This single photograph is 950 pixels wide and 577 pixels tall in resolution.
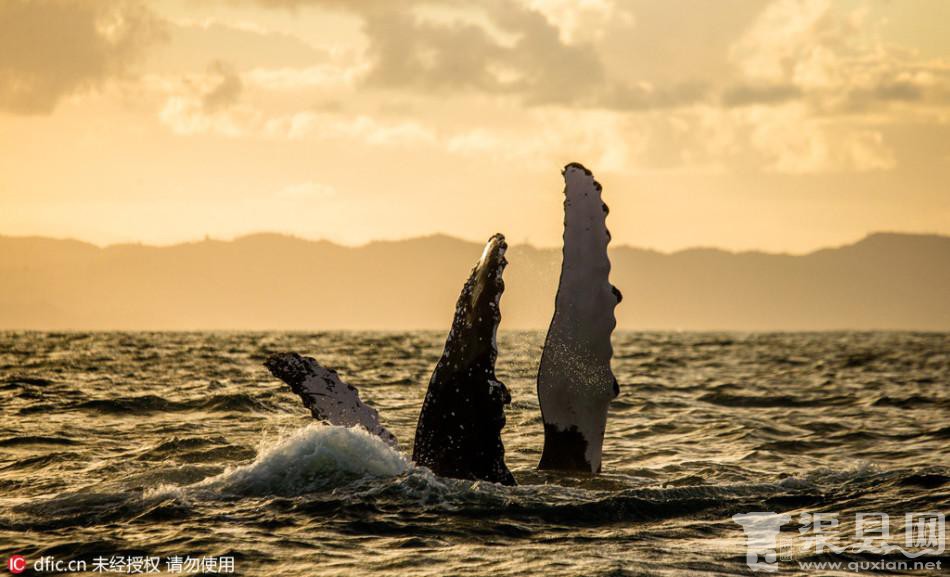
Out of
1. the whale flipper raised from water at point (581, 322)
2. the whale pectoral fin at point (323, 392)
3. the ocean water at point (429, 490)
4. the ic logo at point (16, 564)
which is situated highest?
the whale flipper raised from water at point (581, 322)

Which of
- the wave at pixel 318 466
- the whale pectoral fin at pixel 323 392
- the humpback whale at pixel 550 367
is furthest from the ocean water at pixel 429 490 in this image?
the humpback whale at pixel 550 367

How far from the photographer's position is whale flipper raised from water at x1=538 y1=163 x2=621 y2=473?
27.6 ft

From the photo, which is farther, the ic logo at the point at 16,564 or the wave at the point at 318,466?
the wave at the point at 318,466

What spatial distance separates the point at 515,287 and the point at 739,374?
2030 cm

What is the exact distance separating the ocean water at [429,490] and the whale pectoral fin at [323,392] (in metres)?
0.14

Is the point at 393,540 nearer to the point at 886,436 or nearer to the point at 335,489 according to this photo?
the point at 335,489

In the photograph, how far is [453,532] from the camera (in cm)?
802

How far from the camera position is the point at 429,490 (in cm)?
870

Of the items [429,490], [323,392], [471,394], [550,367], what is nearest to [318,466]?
[323,392]

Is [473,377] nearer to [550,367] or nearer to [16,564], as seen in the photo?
[550,367]

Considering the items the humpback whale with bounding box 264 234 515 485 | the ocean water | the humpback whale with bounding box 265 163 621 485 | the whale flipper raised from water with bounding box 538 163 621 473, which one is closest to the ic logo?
the ocean water

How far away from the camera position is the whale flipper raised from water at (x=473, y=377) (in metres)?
8.09

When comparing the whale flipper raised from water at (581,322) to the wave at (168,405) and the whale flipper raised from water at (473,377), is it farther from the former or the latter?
the wave at (168,405)

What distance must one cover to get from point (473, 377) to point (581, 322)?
93cm
